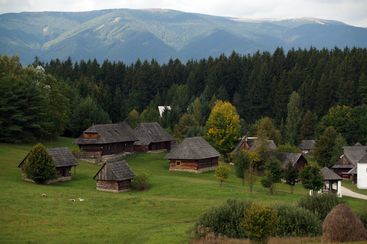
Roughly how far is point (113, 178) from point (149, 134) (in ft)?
96.3

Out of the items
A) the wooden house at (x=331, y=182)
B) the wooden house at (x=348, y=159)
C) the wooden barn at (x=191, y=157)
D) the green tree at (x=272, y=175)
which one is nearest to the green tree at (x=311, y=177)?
the green tree at (x=272, y=175)

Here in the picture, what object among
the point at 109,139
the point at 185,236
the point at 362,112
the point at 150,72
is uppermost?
the point at 150,72

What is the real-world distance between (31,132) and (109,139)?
11555mm

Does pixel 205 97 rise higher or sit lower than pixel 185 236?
higher

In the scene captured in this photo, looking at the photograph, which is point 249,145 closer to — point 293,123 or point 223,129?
point 223,129

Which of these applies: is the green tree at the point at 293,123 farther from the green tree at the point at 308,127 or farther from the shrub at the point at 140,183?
the shrub at the point at 140,183

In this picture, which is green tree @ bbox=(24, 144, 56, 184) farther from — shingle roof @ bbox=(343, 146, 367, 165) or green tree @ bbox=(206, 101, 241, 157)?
shingle roof @ bbox=(343, 146, 367, 165)

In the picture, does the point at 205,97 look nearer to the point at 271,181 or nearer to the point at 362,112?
the point at 362,112


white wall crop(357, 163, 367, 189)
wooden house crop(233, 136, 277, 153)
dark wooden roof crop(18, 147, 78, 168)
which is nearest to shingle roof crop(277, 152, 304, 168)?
wooden house crop(233, 136, 277, 153)

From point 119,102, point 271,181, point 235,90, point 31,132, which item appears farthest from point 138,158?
point 235,90

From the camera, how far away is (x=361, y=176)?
269 feet

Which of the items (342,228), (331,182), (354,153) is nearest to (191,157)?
(331,182)

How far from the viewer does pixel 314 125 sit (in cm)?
11531

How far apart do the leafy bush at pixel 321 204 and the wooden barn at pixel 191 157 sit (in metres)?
33.7
